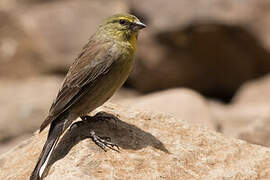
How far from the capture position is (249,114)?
36.4ft

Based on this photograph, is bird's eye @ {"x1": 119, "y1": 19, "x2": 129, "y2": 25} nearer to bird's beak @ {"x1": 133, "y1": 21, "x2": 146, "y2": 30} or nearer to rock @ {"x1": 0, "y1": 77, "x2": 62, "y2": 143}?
bird's beak @ {"x1": 133, "y1": 21, "x2": 146, "y2": 30}

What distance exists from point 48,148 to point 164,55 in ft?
23.8

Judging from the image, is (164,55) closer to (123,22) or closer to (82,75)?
(123,22)

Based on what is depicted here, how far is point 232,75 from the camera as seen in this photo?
13.6m

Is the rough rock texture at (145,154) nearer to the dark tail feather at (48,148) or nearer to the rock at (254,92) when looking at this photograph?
the dark tail feather at (48,148)

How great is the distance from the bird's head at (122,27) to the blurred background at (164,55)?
4.76 meters

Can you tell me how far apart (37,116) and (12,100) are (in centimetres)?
144

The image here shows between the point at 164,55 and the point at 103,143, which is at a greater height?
the point at 103,143

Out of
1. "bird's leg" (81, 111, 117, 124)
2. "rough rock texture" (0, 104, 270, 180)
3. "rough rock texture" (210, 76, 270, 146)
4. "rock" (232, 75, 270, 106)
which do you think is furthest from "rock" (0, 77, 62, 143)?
"bird's leg" (81, 111, 117, 124)

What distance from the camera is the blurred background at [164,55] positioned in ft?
41.6

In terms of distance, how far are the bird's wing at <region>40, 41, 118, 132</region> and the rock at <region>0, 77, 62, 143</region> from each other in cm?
489

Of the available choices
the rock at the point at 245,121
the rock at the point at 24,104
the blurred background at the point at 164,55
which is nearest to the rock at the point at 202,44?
the blurred background at the point at 164,55

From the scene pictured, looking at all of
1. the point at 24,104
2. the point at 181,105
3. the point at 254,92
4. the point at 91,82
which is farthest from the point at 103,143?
the point at 254,92

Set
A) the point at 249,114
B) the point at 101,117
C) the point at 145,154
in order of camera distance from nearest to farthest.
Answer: the point at 145,154 → the point at 101,117 → the point at 249,114
